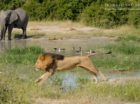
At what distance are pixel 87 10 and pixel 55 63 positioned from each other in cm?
2098

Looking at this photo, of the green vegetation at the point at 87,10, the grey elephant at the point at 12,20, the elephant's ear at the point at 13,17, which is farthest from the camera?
the green vegetation at the point at 87,10

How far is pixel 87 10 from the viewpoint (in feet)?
109

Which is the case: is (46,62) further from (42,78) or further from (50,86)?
(50,86)

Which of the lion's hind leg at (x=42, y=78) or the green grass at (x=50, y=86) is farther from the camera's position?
the lion's hind leg at (x=42, y=78)

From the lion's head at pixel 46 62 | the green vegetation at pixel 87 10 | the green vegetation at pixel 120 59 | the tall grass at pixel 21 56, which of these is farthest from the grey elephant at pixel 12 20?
the lion's head at pixel 46 62

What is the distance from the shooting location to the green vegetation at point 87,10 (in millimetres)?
32406

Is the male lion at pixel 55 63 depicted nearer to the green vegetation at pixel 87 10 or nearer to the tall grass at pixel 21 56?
the tall grass at pixel 21 56

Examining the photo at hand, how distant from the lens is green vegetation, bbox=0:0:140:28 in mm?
32406

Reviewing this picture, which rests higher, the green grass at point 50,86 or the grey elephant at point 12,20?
the green grass at point 50,86

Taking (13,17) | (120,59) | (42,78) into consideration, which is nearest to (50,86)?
(42,78)

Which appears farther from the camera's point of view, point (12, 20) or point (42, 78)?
point (12, 20)

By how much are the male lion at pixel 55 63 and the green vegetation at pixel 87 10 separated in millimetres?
19043

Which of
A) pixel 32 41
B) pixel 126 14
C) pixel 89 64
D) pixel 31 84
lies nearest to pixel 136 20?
pixel 126 14

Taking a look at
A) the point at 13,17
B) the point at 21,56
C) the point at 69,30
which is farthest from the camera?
the point at 69,30
